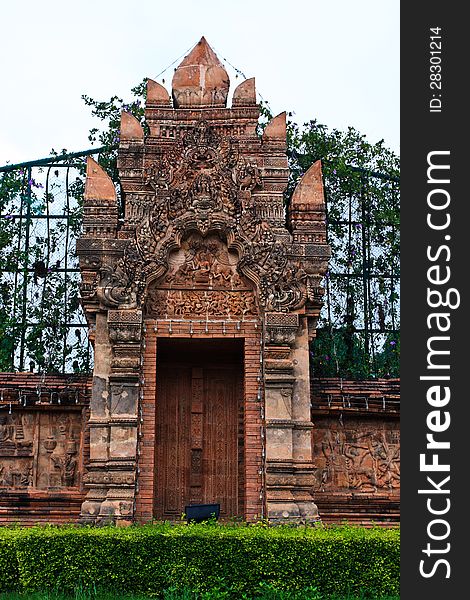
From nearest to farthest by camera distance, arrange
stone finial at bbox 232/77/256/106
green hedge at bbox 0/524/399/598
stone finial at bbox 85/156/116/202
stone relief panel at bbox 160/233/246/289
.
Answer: green hedge at bbox 0/524/399/598
stone relief panel at bbox 160/233/246/289
stone finial at bbox 85/156/116/202
stone finial at bbox 232/77/256/106

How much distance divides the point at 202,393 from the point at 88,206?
3.78 meters

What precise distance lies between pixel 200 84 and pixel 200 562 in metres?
8.97

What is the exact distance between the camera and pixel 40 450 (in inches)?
661

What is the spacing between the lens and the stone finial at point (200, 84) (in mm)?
17047

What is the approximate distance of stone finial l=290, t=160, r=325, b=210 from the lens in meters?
16.2

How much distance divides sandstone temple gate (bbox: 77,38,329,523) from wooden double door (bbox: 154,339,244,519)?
0.9 inches

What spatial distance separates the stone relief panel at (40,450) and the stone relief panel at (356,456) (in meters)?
4.22

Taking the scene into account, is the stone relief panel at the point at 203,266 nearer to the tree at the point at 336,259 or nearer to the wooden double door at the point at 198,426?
the wooden double door at the point at 198,426

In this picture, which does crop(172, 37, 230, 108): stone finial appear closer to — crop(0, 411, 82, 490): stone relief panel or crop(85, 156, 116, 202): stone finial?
crop(85, 156, 116, 202): stone finial

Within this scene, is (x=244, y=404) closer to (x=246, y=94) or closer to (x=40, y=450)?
(x=40, y=450)

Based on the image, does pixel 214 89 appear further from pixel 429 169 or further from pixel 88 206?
pixel 429 169

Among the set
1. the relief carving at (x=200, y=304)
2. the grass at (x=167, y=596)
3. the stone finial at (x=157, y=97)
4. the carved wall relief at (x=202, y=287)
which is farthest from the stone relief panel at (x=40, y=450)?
the stone finial at (x=157, y=97)

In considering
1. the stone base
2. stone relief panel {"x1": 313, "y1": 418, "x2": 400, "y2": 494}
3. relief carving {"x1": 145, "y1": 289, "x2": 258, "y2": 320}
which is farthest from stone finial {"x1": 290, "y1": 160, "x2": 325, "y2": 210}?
the stone base

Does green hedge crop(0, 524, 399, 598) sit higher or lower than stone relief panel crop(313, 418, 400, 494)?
lower
